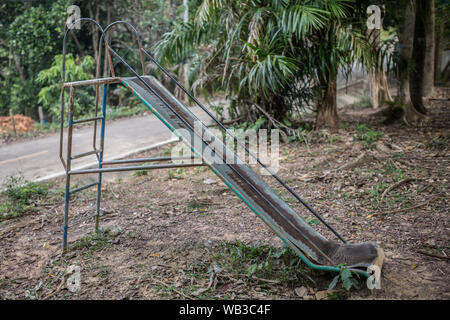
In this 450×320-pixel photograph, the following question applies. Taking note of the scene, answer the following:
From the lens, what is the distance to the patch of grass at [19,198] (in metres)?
4.21

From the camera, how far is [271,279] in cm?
256

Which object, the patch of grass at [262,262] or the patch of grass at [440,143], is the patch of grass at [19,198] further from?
the patch of grass at [440,143]

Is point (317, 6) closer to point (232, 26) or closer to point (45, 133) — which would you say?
point (232, 26)

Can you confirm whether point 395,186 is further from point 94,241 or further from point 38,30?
point 38,30

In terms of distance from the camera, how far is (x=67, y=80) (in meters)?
10.7

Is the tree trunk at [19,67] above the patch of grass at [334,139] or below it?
above

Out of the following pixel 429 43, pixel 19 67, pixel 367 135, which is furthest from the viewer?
pixel 19 67

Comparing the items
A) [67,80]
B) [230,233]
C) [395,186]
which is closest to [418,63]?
[395,186]

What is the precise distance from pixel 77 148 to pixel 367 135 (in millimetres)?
5433

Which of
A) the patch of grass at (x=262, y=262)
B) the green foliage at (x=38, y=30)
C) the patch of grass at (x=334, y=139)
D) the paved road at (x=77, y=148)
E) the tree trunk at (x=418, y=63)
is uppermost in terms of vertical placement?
the green foliage at (x=38, y=30)

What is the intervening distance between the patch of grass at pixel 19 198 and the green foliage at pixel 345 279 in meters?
3.51

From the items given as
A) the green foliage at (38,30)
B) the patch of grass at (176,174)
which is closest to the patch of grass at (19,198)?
the patch of grass at (176,174)

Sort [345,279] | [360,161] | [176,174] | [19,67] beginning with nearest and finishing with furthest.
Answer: [345,279], [360,161], [176,174], [19,67]

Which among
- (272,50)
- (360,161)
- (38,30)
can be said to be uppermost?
(38,30)
